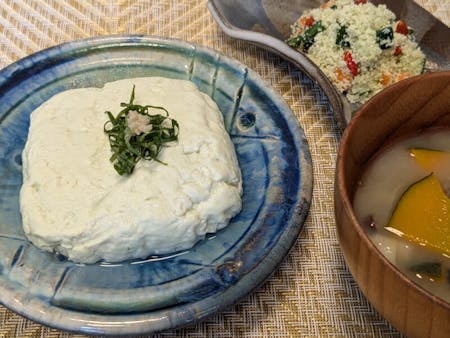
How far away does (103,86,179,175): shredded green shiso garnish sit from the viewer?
1.46m

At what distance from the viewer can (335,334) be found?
57.5 inches

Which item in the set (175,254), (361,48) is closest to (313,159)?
(361,48)

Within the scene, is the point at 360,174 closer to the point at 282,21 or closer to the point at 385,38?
the point at 385,38

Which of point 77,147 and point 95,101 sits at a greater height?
A: point 95,101

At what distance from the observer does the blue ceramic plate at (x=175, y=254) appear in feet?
4.25

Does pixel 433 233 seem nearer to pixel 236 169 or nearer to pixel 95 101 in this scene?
pixel 236 169

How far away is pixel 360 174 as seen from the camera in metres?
1.29

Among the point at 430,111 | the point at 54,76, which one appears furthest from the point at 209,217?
the point at 54,76

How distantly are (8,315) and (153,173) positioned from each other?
0.57m

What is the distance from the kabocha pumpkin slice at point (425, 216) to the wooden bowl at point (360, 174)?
0.41ft

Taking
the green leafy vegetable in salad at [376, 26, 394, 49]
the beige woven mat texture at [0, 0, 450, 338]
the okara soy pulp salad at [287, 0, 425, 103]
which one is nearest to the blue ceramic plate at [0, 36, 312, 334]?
the beige woven mat texture at [0, 0, 450, 338]

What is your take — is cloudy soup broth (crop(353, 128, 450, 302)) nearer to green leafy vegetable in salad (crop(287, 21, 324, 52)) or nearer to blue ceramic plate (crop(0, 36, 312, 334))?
blue ceramic plate (crop(0, 36, 312, 334))

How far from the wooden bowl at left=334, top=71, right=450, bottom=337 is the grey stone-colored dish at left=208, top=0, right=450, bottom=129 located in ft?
2.21

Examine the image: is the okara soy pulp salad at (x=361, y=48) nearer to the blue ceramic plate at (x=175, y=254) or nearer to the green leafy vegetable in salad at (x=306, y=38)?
the green leafy vegetable in salad at (x=306, y=38)
